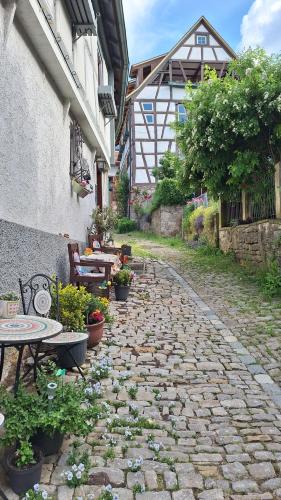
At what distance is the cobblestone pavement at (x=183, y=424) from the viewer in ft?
7.06

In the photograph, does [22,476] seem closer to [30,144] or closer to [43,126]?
[30,144]

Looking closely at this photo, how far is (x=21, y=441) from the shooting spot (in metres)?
2.11

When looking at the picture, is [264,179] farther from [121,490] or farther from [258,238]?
[121,490]

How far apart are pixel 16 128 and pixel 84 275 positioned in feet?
8.39

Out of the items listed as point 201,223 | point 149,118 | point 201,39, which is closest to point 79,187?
point 201,223

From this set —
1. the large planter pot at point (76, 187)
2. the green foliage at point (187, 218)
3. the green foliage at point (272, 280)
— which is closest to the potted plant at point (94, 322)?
the large planter pot at point (76, 187)

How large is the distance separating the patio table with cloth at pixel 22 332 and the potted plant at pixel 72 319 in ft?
2.41

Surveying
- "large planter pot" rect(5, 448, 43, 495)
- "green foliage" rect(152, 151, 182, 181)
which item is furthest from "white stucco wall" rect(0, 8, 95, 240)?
"green foliage" rect(152, 151, 182, 181)

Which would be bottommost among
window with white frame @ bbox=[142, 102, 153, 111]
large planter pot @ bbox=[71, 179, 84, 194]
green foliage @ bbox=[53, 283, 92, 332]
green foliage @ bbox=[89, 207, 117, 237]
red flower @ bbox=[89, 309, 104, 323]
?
red flower @ bbox=[89, 309, 104, 323]

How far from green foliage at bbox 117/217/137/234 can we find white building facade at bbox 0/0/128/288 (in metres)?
15.5

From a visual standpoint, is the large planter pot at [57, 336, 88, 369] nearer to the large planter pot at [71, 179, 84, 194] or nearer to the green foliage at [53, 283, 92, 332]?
the green foliage at [53, 283, 92, 332]

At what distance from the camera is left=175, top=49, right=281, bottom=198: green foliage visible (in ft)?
24.7

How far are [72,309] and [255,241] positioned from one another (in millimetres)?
5720

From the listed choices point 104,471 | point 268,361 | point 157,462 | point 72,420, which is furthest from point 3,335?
point 268,361
